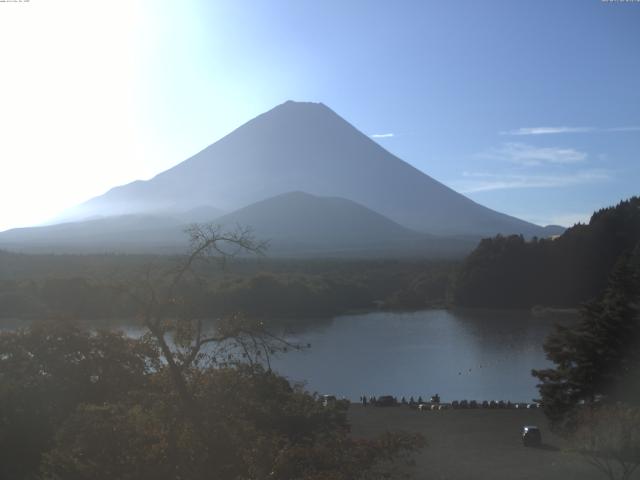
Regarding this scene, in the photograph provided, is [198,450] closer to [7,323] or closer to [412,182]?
[7,323]

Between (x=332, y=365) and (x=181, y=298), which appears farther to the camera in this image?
(x=332, y=365)

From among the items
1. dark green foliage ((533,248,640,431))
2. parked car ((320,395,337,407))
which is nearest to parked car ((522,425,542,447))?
dark green foliage ((533,248,640,431))

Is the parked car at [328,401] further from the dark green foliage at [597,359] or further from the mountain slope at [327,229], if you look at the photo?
the mountain slope at [327,229]

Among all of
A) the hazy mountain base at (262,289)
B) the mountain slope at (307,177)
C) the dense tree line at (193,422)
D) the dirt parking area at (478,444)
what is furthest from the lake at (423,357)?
the mountain slope at (307,177)

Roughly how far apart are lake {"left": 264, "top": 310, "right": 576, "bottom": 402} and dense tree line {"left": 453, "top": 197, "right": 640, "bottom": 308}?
8.72ft

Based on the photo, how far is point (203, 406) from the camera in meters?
2.69

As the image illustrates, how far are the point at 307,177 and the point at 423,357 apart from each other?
6244 centimetres

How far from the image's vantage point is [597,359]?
7695 millimetres

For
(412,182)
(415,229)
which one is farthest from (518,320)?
(412,182)

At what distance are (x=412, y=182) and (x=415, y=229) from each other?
986 centimetres

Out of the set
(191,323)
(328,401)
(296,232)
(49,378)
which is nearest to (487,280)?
(328,401)

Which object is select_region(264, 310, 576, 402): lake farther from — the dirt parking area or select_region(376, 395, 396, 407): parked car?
the dirt parking area

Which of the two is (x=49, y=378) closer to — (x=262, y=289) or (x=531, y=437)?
(x=531, y=437)

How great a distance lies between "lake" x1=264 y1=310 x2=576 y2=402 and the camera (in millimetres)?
12562
